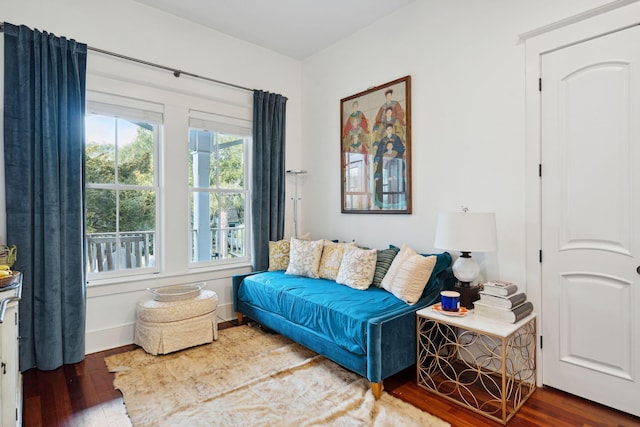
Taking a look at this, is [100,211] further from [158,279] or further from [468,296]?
[468,296]

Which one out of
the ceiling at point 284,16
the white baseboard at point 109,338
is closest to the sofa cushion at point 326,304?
the white baseboard at point 109,338

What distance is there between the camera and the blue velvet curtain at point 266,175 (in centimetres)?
384

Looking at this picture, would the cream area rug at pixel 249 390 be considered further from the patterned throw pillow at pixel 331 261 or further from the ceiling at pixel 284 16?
the ceiling at pixel 284 16

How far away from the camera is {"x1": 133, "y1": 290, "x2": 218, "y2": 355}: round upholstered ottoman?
2.84 m

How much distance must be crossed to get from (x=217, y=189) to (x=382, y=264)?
1982 mm

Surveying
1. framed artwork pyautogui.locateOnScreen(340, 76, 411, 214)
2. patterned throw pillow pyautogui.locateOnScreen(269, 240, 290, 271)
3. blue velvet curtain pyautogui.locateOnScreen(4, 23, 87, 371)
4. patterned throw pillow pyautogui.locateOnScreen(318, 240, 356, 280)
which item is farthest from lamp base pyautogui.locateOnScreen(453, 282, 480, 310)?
blue velvet curtain pyautogui.locateOnScreen(4, 23, 87, 371)

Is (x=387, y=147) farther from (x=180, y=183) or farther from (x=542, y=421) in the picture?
(x=542, y=421)

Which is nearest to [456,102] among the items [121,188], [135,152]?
[135,152]

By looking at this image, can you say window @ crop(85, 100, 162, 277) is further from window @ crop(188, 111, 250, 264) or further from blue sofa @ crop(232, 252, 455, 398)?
blue sofa @ crop(232, 252, 455, 398)

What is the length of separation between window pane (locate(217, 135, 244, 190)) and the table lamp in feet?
7.86

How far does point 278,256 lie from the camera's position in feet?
12.2

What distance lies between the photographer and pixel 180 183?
3.44 m

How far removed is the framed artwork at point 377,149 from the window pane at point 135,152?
6.33ft

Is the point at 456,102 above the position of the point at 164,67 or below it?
below
